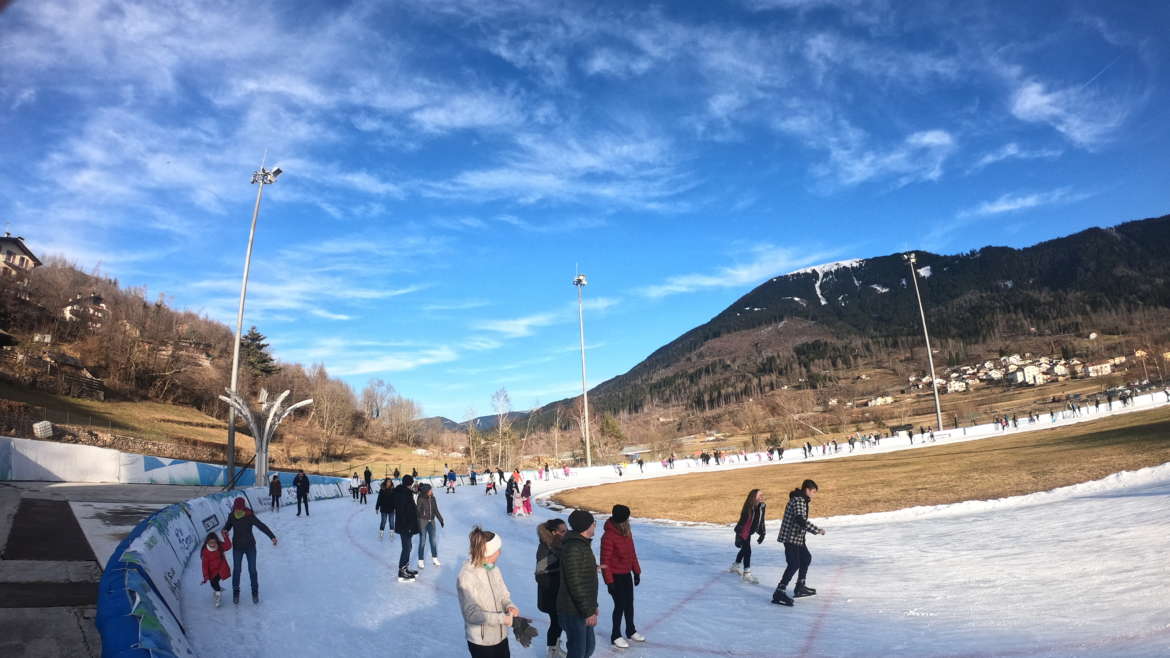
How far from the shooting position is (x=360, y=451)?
8769 centimetres

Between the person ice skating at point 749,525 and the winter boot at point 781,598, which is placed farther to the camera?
the person ice skating at point 749,525

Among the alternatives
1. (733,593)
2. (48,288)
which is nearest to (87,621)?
(733,593)

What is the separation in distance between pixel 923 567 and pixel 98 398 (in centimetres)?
7550

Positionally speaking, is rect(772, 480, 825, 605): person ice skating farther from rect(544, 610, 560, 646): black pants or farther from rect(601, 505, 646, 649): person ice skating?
rect(544, 610, 560, 646): black pants

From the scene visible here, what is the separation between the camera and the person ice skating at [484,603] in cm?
444

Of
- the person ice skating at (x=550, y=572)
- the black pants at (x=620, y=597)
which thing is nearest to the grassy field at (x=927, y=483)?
the black pants at (x=620, y=597)

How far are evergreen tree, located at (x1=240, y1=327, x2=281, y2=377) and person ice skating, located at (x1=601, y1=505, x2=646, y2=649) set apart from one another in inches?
3938

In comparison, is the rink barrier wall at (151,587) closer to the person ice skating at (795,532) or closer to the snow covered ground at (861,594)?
the snow covered ground at (861,594)

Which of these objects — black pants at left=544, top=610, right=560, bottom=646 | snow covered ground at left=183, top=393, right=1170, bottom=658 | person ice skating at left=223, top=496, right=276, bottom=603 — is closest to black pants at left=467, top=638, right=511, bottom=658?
black pants at left=544, top=610, right=560, bottom=646

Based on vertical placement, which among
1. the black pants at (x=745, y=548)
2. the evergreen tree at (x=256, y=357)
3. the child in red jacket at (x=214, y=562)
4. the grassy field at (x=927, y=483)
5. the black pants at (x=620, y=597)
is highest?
the evergreen tree at (x=256, y=357)

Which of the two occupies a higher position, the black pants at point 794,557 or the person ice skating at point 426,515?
the person ice skating at point 426,515

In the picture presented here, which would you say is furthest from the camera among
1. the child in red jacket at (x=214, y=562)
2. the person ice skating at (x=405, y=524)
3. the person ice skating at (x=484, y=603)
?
the person ice skating at (x=405, y=524)

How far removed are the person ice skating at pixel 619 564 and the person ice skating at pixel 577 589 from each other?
0.99m

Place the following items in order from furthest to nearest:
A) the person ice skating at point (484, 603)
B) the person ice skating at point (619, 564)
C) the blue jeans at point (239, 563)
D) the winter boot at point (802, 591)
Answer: the blue jeans at point (239, 563), the winter boot at point (802, 591), the person ice skating at point (619, 564), the person ice skating at point (484, 603)
